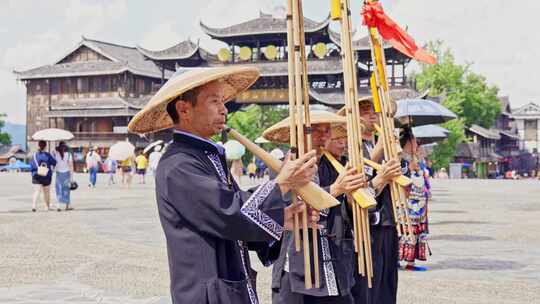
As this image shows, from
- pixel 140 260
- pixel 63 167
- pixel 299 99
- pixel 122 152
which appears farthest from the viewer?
pixel 122 152

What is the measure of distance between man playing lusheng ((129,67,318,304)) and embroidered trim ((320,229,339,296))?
1.09 meters

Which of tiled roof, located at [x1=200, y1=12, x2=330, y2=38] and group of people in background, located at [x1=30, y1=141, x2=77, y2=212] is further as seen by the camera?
tiled roof, located at [x1=200, y1=12, x2=330, y2=38]

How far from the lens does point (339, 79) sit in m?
48.3

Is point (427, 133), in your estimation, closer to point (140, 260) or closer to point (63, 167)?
point (63, 167)

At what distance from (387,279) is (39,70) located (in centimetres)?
6102

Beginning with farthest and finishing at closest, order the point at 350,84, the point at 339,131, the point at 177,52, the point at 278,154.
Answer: the point at 177,52 → the point at 278,154 → the point at 339,131 → the point at 350,84

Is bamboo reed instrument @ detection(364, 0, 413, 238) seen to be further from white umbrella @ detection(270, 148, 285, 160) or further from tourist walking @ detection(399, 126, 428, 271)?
tourist walking @ detection(399, 126, 428, 271)

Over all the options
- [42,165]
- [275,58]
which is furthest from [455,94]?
[42,165]

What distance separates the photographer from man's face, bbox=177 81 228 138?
286cm

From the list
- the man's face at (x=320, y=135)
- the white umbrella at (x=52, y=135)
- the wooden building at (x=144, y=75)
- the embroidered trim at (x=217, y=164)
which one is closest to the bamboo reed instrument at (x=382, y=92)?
the man's face at (x=320, y=135)

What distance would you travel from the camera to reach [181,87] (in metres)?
2.78

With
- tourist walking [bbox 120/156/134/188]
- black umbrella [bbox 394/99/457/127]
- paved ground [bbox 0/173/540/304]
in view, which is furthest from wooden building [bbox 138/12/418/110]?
black umbrella [bbox 394/99/457/127]

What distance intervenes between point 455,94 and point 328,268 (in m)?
49.9

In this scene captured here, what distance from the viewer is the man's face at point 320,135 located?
4.24 meters
